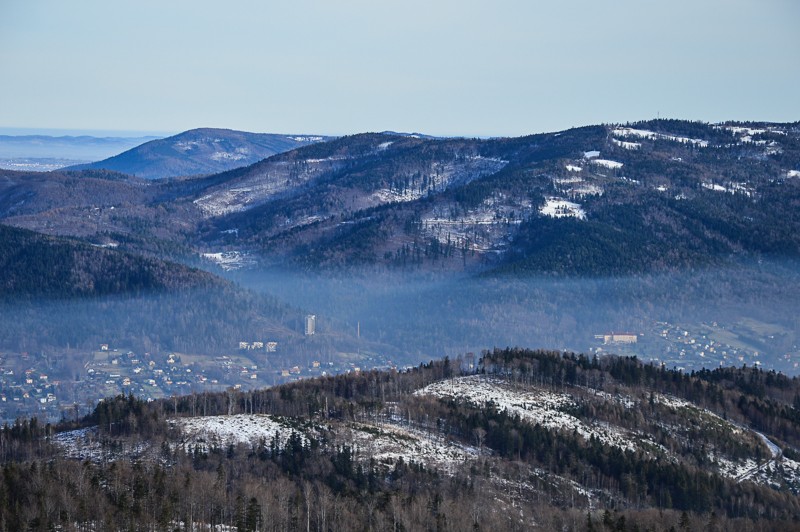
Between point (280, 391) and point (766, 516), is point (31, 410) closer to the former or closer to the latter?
point (280, 391)

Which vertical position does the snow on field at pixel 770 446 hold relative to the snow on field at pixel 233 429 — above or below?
below

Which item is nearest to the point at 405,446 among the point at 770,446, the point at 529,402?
the point at 529,402

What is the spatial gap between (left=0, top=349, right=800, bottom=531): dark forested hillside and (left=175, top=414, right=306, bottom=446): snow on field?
0.26 m

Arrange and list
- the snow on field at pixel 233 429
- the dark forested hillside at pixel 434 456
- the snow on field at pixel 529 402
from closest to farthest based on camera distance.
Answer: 1. the dark forested hillside at pixel 434 456
2. the snow on field at pixel 233 429
3. the snow on field at pixel 529 402

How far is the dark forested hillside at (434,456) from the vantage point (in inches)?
3691

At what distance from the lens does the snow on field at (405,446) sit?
363 feet

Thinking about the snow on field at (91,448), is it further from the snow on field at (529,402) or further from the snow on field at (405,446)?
the snow on field at (529,402)

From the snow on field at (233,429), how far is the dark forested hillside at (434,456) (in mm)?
263

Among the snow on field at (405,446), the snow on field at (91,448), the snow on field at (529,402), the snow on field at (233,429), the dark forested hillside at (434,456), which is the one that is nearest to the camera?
the dark forested hillside at (434,456)

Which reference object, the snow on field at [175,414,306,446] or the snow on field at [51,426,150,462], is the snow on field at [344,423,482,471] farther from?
the snow on field at [51,426,150,462]

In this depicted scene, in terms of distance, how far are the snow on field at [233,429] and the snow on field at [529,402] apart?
22.8 metres

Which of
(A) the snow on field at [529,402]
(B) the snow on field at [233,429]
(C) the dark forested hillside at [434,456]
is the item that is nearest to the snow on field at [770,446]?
(C) the dark forested hillside at [434,456]

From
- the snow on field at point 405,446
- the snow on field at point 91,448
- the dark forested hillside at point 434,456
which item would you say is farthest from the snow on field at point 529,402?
the snow on field at point 91,448

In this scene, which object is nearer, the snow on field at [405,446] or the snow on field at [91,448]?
the snow on field at [91,448]
